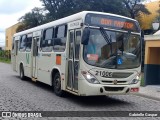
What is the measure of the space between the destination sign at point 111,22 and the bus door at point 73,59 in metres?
0.57

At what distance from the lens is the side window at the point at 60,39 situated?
11.6 m

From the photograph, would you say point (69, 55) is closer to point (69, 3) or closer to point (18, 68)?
point (18, 68)

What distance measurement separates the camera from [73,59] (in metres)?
10.6

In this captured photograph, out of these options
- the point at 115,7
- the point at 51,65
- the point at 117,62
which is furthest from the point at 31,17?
the point at 117,62

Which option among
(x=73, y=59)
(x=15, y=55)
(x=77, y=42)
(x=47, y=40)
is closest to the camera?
(x=77, y=42)

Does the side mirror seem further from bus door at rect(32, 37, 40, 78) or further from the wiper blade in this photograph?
bus door at rect(32, 37, 40, 78)

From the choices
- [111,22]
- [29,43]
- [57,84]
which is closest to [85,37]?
[111,22]

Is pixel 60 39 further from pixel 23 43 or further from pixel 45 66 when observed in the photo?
pixel 23 43

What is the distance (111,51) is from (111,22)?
1.03m

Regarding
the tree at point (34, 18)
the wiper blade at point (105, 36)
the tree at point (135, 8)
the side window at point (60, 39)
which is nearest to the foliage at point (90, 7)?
the tree at point (135, 8)

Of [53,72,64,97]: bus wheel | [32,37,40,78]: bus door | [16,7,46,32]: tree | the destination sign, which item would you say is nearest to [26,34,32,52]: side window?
[32,37,40,78]: bus door

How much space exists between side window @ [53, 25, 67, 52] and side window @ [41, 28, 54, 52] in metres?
0.60

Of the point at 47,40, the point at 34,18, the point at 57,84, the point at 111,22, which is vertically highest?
the point at 34,18

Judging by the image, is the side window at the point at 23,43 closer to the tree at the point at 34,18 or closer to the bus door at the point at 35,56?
the bus door at the point at 35,56
